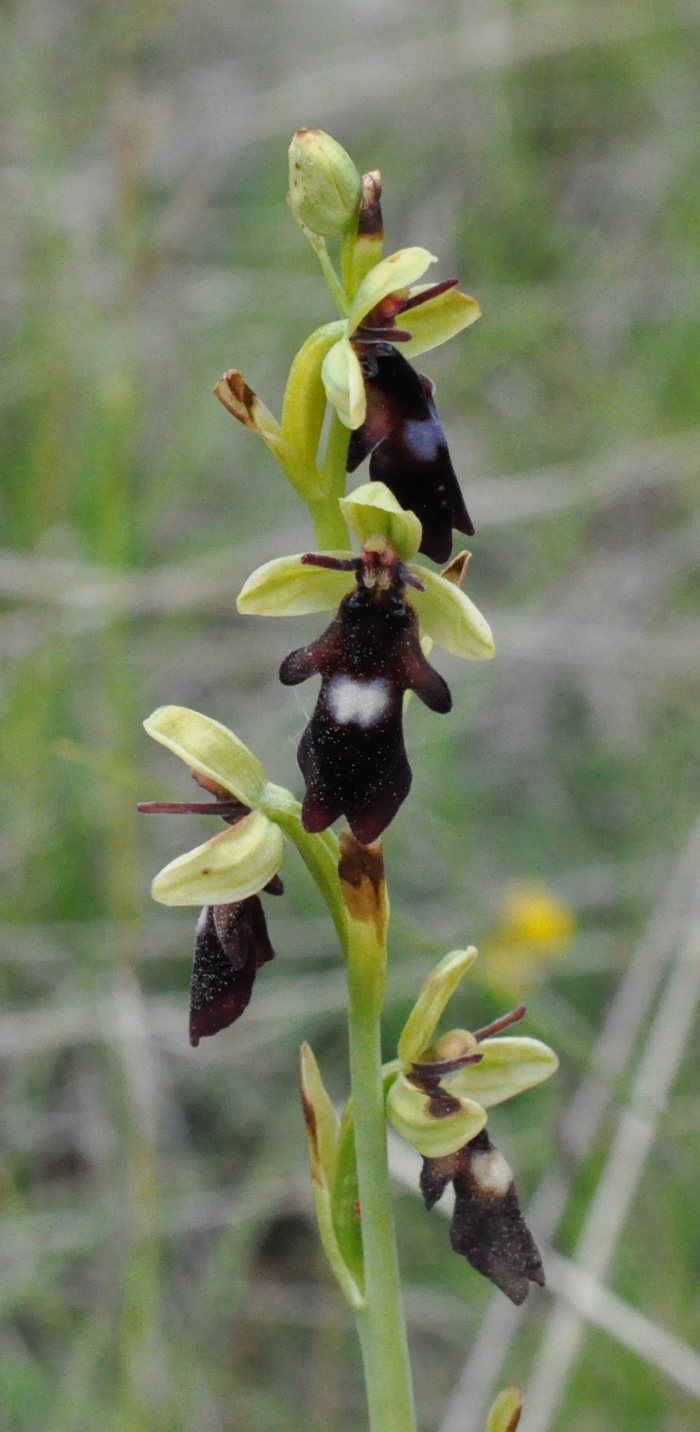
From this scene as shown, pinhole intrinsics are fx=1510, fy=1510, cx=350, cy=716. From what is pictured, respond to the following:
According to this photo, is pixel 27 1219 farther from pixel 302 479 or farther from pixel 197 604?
pixel 302 479

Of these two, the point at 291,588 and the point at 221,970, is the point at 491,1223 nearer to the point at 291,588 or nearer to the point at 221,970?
the point at 221,970

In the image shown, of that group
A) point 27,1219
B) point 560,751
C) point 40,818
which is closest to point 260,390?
point 560,751

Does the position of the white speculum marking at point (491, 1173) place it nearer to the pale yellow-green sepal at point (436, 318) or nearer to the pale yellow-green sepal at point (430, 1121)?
the pale yellow-green sepal at point (430, 1121)

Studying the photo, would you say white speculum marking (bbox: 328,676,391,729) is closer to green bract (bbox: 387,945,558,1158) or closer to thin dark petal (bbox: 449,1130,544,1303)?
green bract (bbox: 387,945,558,1158)

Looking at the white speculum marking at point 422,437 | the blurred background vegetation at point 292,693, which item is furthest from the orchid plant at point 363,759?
the blurred background vegetation at point 292,693

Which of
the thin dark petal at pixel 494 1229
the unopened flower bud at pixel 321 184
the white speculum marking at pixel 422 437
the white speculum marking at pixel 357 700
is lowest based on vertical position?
the thin dark petal at pixel 494 1229

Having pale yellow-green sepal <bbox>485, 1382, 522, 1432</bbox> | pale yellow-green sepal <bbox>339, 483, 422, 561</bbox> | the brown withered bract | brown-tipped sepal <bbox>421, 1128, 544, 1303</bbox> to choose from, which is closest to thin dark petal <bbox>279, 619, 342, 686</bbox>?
the brown withered bract
